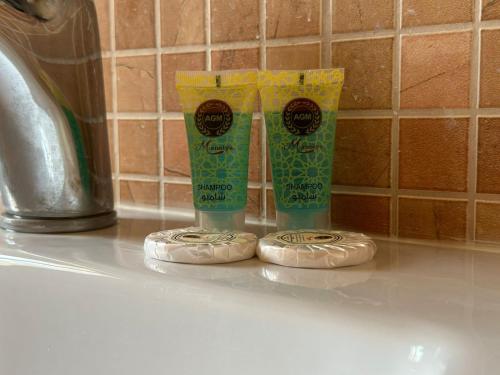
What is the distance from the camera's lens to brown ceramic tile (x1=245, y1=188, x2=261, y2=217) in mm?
533

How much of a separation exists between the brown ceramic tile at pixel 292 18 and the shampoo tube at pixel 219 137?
0.08 metres

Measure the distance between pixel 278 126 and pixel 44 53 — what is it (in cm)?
20

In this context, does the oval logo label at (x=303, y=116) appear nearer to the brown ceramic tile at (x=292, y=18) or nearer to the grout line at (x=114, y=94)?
the brown ceramic tile at (x=292, y=18)

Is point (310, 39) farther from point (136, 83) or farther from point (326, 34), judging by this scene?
point (136, 83)

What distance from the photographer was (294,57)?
50 cm

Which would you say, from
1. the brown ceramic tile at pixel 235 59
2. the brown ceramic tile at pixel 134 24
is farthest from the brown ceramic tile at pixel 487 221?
the brown ceramic tile at pixel 134 24

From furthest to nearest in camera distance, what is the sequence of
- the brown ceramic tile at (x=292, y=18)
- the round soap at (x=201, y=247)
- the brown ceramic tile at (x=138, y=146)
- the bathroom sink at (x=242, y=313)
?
the brown ceramic tile at (x=138, y=146)
the brown ceramic tile at (x=292, y=18)
the round soap at (x=201, y=247)
the bathroom sink at (x=242, y=313)

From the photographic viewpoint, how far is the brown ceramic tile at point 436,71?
43 centimetres

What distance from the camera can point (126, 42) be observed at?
1.96ft

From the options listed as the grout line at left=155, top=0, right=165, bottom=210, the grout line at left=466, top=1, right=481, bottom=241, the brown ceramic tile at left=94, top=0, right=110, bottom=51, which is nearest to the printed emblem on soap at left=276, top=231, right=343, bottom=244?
the grout line at left=466, top=1, right=481, bottom=241

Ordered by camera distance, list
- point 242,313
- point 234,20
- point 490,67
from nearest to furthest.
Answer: point 242,313, point 490,67, point 234,20

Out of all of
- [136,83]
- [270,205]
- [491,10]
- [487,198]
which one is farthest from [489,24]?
[136,83]

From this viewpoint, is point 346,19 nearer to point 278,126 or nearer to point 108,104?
point 278,126

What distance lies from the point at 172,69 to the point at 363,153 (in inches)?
8.1
